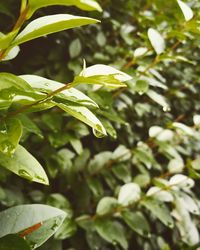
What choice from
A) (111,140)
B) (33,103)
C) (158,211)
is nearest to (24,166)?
(33,103)

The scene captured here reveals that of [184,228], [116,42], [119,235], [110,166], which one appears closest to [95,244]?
[119,235]

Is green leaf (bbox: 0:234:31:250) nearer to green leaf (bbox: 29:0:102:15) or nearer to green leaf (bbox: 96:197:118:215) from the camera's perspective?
green leaf (bbox: 29:0:102:15)

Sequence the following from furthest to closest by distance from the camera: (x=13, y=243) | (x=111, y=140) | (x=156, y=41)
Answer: (x=111, y=140), (x=156, y=41), (x=13, y=243)

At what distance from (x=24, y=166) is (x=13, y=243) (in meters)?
0.14

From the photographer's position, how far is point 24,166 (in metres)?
0.63

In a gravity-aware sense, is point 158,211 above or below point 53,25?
below

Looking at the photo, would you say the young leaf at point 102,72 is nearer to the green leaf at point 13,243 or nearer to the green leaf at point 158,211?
the green leaf at point 13,243

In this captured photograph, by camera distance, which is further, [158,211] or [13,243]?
[158,211]

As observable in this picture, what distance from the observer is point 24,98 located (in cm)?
57

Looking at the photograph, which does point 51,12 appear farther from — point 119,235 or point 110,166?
point 119,235

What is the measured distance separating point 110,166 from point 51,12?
701 mm

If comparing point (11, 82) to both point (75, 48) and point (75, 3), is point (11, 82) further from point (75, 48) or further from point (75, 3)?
point (75, 48)

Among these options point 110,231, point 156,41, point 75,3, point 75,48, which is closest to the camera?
point 75,3

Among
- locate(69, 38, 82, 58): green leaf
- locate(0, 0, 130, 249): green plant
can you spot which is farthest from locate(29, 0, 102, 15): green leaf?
locate(69, 38, 82, 58): green leaf
